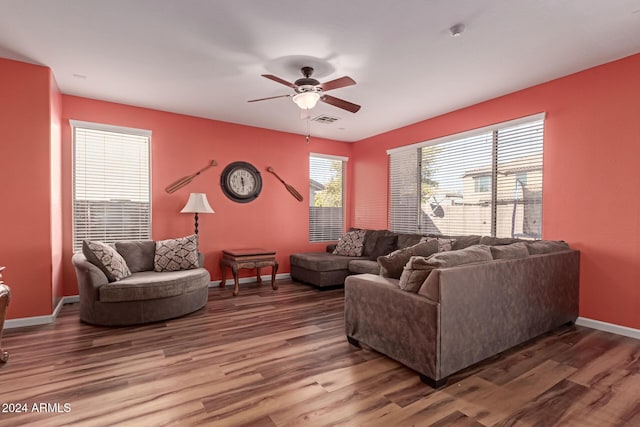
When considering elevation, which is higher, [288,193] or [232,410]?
[288,193]

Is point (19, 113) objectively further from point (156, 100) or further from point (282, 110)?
point (282, 110)

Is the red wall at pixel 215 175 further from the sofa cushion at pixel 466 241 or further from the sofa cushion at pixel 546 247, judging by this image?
the sofa cushion at pixel 546 247

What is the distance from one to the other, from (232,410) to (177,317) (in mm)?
2080

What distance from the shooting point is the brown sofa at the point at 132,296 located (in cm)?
344

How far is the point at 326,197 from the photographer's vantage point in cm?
666

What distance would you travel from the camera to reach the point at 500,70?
3477 millimetres

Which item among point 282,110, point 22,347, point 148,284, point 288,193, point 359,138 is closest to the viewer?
point 22,347

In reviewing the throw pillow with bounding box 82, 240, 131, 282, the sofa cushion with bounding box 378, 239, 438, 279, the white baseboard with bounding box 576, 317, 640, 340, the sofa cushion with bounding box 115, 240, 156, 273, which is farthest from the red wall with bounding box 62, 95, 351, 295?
the white baseboard with bounding box 576, 317, 640, 340

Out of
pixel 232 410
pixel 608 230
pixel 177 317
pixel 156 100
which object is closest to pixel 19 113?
pixel 156 100

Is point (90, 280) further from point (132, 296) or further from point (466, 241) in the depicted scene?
point (466, 241)

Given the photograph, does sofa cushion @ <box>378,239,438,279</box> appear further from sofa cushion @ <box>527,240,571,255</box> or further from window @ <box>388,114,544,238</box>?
window @ <box>388,114,544,238</box>

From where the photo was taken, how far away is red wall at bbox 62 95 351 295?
445 centimetres

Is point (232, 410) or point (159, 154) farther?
point (159, 154)

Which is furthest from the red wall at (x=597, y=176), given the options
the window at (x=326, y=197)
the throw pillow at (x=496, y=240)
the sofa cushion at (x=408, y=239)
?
the window at (x=326, y=197)
